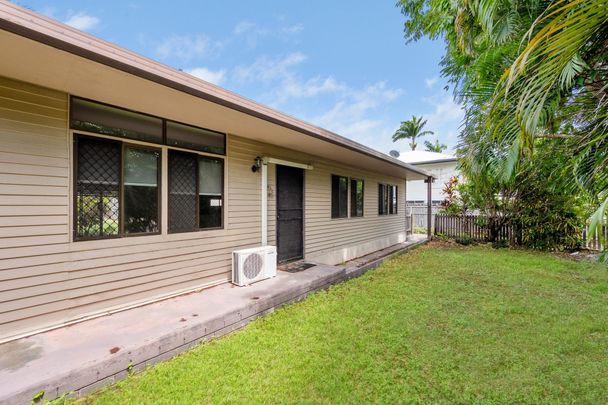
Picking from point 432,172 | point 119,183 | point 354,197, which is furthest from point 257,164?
point 432,172

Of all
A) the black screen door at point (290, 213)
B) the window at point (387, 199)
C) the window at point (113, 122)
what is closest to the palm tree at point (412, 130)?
the window at point (387, 199)

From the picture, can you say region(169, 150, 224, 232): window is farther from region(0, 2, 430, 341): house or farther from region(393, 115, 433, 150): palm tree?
region(393, 115, 433, 150): palm tree

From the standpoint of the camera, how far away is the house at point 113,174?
2.67 m

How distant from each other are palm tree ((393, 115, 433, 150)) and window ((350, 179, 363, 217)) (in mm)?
25272

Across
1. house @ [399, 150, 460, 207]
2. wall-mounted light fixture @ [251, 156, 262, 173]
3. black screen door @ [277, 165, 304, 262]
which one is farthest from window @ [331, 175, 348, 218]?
house @ [399, 150, 460, 207]

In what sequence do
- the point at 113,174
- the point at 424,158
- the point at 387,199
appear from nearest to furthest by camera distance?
the point at 113,174, the point at 387,199, the point at 424,158

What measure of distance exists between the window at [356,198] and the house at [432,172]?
10.4m

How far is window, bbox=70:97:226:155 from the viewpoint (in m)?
3.20

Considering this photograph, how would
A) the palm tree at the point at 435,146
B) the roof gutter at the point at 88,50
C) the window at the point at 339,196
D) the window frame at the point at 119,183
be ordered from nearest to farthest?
1. the roof gutter at the point at 88,50
2. the window frame at the point at 119,183
3. the window at the point at 339,196
4. the palm tree at the point at 435,146

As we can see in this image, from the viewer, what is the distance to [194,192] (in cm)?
429

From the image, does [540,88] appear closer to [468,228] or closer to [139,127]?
[139,127]

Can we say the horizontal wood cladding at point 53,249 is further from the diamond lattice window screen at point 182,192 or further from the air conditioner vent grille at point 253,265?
the air conditioner vent grille at point 253,265

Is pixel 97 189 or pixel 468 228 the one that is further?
pixel 468 228

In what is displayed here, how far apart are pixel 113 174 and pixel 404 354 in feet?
12.3
